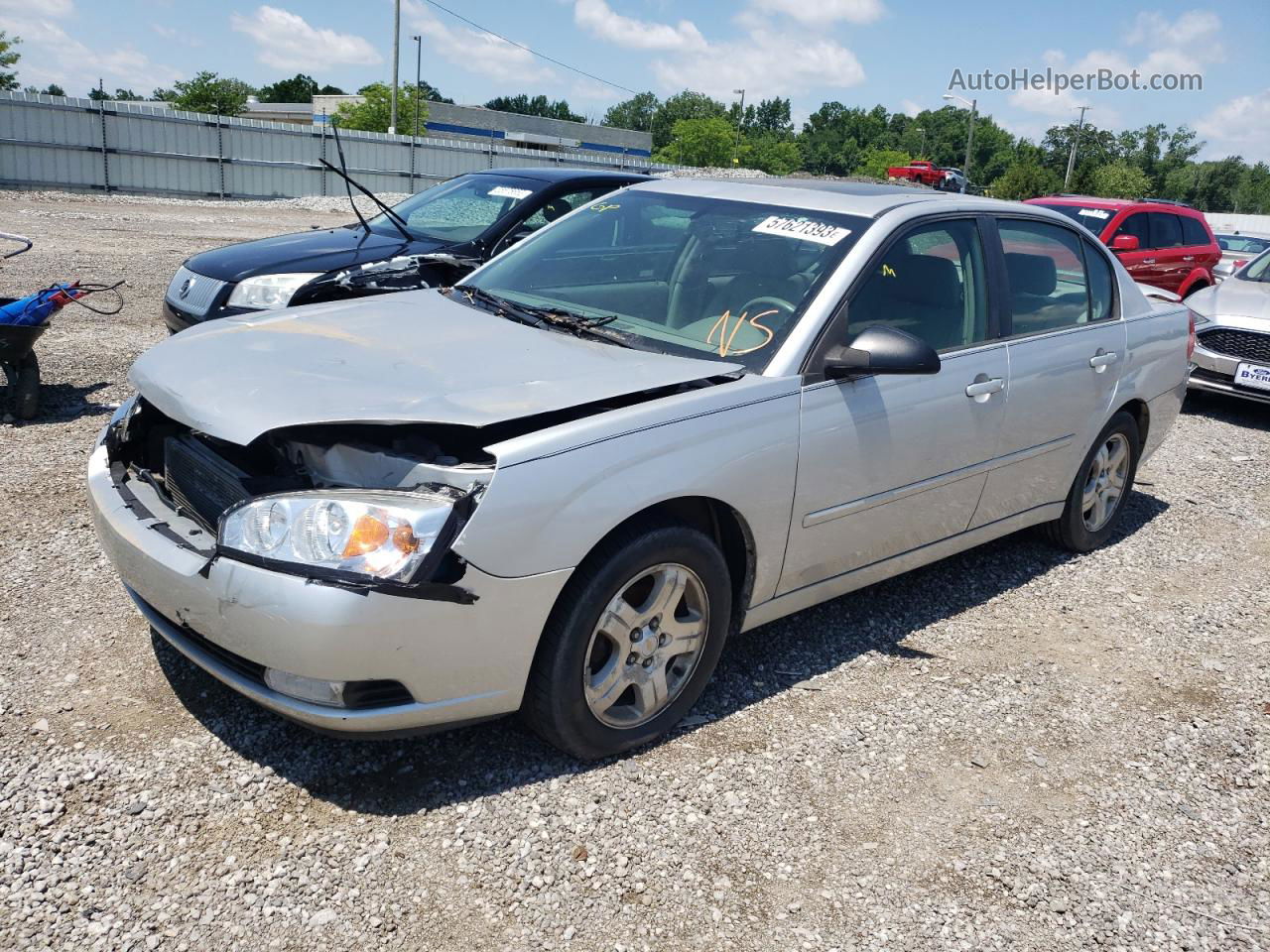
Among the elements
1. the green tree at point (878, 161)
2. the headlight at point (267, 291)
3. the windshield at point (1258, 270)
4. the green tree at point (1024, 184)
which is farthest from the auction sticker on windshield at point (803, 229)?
the green tree at point (878, 161)

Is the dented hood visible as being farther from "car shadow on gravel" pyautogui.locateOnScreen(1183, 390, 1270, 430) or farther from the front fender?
"car shadow on gravel" pyautogui.locateOnScreen(1183, 390, 1270, 430)

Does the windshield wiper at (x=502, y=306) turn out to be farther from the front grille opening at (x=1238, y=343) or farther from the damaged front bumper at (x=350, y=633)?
the front grille opening at (x=1238, y=343)

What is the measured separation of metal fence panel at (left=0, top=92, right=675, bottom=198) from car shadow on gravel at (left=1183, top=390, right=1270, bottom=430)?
1578 centimetres

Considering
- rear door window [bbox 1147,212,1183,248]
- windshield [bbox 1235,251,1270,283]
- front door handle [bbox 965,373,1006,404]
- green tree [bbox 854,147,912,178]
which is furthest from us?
green tree [bbox 854,147,912,178]

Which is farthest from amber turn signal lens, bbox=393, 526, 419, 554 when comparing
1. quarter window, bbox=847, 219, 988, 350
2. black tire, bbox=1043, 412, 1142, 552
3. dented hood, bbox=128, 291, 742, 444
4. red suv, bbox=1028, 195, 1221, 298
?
red suv, bbox=1028, 195, 1221, 298

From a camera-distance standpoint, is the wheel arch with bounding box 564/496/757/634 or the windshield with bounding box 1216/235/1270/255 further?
the windshield with bounding box 1216/235/1270/255

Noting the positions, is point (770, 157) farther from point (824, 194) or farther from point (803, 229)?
point (803, 229)

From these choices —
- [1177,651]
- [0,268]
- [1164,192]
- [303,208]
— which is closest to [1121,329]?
[1177,651]

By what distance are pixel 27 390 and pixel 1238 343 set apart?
9.40 metres

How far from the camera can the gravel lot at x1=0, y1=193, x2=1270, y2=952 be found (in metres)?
2.66

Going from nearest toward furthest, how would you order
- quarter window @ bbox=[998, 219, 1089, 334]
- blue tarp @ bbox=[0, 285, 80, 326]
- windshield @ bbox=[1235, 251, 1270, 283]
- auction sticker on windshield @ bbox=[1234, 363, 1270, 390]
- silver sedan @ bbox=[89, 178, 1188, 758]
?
silver sedan @ bbox=[89, 178, 1188, 758], quarter window @ bbox=[998, 219, 1089, 334], blue tarp @ bbox=[0, 285, 80, 326], auction sticker on windshield @ bbox=[1234, 363, 1270, 390], windshield @ bbox=[1235, 251, 1270, 283]

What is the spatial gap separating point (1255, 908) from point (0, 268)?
12898 millimetres

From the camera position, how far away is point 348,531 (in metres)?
2.72

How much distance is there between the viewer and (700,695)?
12.2ft
